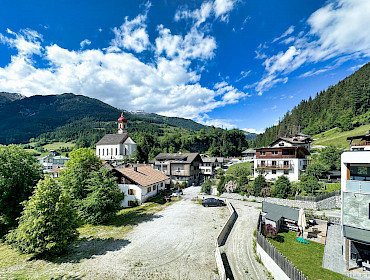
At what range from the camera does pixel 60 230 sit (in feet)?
48.6

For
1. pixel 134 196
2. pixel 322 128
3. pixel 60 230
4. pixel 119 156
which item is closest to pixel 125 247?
pixel 60 230

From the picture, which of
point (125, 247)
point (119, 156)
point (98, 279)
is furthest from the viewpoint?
point (119, 156)

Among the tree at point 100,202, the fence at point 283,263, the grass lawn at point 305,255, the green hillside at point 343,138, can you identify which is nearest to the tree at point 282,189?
the grass lawn at point 305,255

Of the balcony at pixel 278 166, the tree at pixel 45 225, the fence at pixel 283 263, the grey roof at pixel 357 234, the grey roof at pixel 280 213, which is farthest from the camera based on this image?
the balcony at pixel 278 166

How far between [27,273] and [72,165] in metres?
16.7

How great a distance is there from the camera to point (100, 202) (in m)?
21.9

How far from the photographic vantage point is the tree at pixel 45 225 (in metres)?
13.9

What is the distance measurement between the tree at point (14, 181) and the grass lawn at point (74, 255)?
318cm

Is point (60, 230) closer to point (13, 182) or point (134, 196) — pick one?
point (13, 182)

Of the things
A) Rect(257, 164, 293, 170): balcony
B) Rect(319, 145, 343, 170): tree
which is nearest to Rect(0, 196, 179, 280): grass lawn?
Rect(257, 164, 293, 170): balcony

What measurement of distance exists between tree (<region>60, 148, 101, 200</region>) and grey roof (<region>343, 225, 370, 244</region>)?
1108 inches

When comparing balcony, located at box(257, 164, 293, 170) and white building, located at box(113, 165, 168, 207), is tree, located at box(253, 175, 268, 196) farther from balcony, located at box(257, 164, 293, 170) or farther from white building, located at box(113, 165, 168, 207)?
white building, located at box(113, 165, 168, 207)

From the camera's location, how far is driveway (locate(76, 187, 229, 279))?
1206cm

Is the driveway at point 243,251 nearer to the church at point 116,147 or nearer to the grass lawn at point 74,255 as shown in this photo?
the grass lawn at point 74,255
